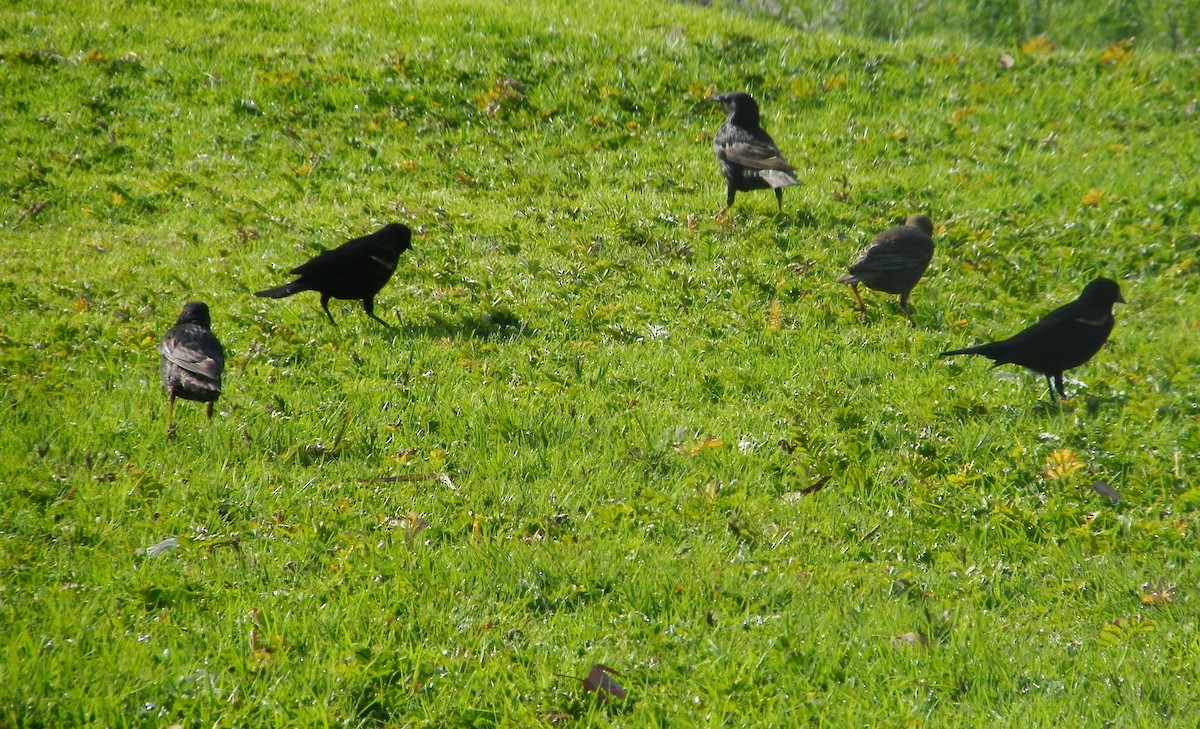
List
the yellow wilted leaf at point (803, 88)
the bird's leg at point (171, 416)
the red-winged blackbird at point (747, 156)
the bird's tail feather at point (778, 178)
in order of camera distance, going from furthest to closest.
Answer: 1. the yellow wilted leaf at point (803, 88)
2. the red-winged blackbird at point (747, 156)
3. the bird's tail feather at point (778, 178)
4. the bird's leg at point (171, 416)

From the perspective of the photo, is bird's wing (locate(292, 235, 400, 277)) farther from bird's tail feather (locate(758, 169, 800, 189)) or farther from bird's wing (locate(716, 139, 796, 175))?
bird's wing (locate(716, 139, 796, 175))

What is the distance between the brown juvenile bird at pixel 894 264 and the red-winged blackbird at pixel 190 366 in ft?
16.2

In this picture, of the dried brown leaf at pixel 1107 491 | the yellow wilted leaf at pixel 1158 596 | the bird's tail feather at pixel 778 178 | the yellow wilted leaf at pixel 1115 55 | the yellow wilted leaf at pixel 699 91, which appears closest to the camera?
the yellow wilted leaf at pixel 1158 596

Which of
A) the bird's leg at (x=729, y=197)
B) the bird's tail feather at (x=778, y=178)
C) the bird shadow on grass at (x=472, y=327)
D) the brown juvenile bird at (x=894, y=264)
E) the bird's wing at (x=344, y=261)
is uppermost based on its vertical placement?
the bird's tail feather at (x=778, y=178)

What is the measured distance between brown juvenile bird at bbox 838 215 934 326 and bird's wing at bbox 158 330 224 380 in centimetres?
→ 490

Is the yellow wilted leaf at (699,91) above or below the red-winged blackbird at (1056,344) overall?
above

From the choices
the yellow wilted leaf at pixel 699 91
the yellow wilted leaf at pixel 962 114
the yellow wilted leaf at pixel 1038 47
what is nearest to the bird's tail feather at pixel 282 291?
the yellow wilted leaf at pixel 699 91

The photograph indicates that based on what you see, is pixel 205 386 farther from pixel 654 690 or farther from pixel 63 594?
pixel 654 690

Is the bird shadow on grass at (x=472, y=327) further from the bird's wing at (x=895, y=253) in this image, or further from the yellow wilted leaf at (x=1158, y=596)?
the yellow wilted leaf at (x=1158, y=596)

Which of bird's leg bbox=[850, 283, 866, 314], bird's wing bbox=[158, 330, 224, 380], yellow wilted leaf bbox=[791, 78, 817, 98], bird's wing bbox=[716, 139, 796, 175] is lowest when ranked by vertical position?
bird's wing bbox=[158, 330, 224, 380]

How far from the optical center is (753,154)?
1028cm

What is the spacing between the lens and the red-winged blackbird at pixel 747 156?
9891mm

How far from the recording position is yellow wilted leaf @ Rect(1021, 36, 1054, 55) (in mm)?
14914

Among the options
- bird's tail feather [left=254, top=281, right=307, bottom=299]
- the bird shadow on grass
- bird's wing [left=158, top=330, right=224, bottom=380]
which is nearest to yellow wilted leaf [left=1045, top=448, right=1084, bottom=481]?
the bird shadow on grass
